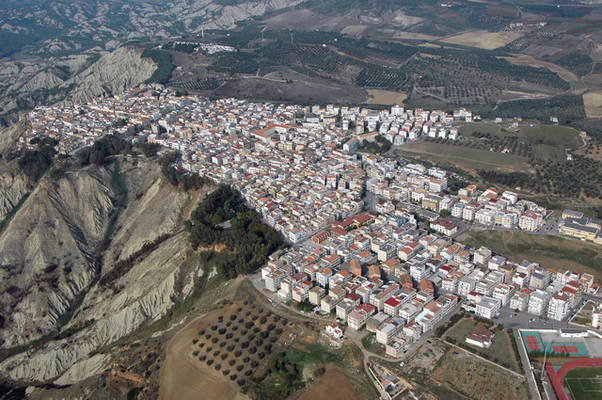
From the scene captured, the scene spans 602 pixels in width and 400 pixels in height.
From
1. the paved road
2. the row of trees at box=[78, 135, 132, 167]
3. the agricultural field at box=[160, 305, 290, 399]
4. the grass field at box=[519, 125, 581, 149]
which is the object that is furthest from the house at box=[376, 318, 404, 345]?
the grass field at box=[519, 125, 581, 149]

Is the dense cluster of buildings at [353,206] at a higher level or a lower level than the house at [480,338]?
lower

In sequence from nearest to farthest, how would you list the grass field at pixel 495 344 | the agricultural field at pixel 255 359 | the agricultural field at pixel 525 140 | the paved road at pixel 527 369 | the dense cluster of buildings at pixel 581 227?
1. the paved road at pixel 527 369
2. the agricultural field at pixel 255 359
3. the grass field at pixel 495 344
4. the dense cluster of buildings at pixel 581 227
5. the agricultural field at pixel 525 140

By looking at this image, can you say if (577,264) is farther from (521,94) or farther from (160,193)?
(521,94)

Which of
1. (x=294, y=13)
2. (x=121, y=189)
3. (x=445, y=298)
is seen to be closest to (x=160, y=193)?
(x=121, y=189)

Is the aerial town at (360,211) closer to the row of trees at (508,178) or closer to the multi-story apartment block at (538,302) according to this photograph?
the multi-story apartment block at (538,302)

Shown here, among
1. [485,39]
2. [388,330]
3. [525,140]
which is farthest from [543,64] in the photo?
[388,330]

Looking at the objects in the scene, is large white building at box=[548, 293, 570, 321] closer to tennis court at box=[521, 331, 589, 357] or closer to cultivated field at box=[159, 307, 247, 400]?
tennis court at box=[521, 331, 589, 357]

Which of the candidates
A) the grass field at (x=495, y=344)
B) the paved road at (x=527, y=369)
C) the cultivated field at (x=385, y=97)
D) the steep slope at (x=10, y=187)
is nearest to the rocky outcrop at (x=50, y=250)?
the steep slope at (x=10, y=187)
